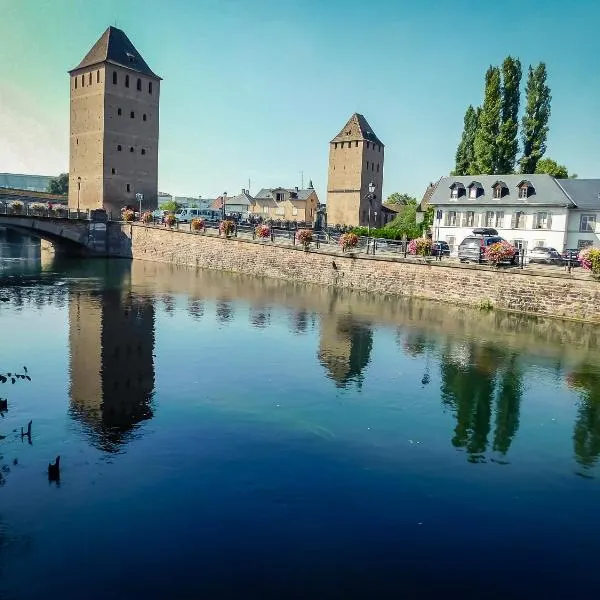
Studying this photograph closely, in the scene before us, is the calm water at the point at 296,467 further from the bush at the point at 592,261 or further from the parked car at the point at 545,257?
the parked car at the point at 545,257

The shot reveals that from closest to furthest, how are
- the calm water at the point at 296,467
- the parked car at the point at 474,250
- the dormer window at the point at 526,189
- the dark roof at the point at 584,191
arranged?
the calm water at the point at 296,467
the parked car at the point at 474,250
the dark roof at the point at 584,191
the dormer window at the point at 526,189

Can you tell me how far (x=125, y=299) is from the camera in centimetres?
3244

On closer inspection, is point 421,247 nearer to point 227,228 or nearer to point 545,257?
point 545,257

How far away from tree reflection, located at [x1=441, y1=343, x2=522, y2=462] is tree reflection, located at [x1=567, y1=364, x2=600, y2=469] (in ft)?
4.90

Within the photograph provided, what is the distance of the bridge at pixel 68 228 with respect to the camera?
173 feet

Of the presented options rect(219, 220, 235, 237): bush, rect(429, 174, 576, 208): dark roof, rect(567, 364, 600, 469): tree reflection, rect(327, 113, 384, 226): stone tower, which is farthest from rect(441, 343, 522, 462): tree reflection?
rect(327, 113, 384, 226): stone tower

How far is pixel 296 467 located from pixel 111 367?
906 cm

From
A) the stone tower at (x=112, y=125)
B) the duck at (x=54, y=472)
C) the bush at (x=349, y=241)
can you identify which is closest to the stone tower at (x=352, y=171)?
the stone tower at (x=112, y=125)

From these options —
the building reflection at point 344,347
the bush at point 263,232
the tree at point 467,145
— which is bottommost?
the building reflection at point 344,347

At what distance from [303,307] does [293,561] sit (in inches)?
945

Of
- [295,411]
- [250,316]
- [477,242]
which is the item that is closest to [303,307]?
[250,316]

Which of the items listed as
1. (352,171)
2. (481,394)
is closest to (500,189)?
(352,171)

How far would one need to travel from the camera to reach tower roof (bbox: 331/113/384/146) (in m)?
84.1

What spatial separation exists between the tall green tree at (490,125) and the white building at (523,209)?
8.84 ft
